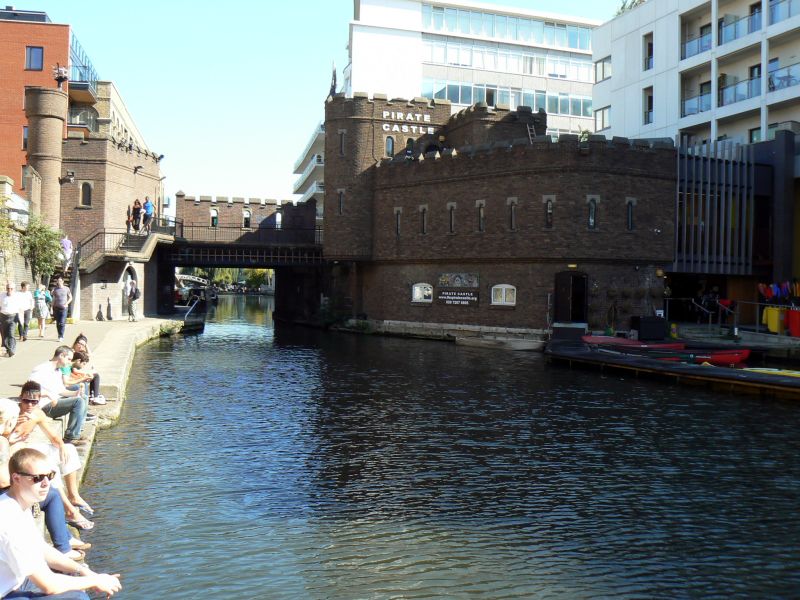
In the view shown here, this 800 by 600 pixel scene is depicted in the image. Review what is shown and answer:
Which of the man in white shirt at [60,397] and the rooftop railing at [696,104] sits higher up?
the rooftop railing at [696,104]

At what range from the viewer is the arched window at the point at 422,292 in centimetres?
4075

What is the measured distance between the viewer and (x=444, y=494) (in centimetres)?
1135

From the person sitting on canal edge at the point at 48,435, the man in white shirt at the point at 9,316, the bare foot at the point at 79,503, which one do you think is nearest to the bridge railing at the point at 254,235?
the man in white shirt at the point at 9,316

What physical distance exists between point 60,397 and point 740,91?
40571 mm

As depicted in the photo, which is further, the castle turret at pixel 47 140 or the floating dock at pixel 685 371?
the castle turret at pixel 47 140

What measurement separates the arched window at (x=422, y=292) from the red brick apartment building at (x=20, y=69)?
73.1 feet

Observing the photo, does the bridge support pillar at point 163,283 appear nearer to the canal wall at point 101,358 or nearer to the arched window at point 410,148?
the canal wall at point 101,358

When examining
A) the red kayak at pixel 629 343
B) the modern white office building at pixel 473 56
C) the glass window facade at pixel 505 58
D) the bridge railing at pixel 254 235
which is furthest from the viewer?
the glass window facade at pixel 505 58

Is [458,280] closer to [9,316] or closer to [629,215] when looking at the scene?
[629,215]

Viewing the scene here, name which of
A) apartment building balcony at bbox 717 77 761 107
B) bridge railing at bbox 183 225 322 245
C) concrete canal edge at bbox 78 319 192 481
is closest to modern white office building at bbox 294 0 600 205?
bridge railing at bbox 183 225 322 245

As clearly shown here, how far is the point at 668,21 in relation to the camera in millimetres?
46656

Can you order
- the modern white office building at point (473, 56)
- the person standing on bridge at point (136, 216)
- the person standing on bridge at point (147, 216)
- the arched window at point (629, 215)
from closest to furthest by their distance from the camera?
the arched window at point (629, 215) < the person standing on bridge at point (147, 216) < the person standing on bridge at point (136, 216) < the modern white office building at point (473, 56)

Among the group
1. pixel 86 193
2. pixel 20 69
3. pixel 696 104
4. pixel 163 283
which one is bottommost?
pixel 163 283

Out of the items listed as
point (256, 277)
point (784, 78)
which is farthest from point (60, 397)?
point (256, 277)
